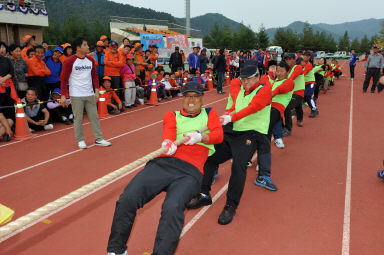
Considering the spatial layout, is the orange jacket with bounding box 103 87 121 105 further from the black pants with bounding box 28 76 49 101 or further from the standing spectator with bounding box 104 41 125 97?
the black pants with bounding box 28 76 49 101

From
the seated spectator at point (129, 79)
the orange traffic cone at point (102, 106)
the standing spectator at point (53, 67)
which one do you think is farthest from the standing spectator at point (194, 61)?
the standing spectator at point (53, 67)

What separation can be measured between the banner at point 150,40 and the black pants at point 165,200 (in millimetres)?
24964

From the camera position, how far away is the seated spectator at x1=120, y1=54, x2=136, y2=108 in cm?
1071

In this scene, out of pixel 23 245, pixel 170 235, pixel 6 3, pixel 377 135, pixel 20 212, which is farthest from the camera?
pixel 6 3

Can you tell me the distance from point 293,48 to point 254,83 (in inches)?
3138

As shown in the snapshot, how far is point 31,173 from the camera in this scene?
5.34m

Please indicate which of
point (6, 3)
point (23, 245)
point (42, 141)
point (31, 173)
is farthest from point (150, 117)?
point (6, 3)

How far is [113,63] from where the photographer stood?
32.2 feet

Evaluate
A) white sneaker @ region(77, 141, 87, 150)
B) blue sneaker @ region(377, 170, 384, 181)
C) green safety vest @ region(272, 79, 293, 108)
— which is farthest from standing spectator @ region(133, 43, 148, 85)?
blue sneaker @ region(377, 170, 384, 181)

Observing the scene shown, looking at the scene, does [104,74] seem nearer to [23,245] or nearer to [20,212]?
[20,212]

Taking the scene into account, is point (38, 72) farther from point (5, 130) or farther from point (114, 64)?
point (114, 64)

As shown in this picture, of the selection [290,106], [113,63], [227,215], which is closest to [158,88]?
[113,63]

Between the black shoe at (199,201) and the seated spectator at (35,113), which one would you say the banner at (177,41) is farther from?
the black shoe at (199,201)

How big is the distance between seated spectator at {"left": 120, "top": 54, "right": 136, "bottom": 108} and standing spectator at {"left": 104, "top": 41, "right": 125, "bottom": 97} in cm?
45
